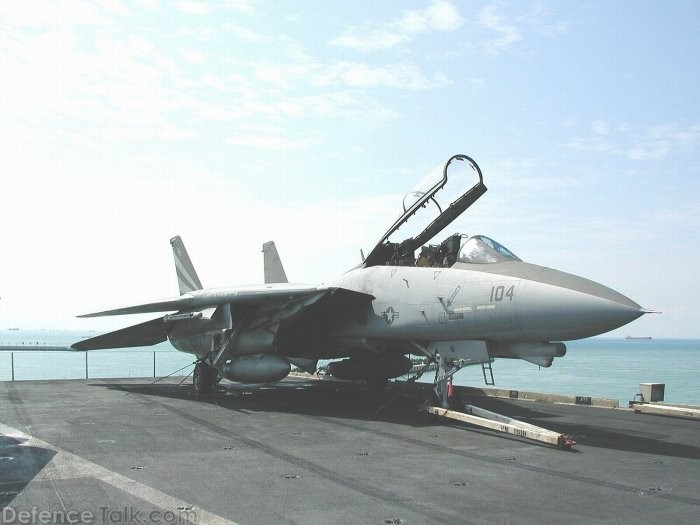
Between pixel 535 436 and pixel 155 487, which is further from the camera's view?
pixel 535 436

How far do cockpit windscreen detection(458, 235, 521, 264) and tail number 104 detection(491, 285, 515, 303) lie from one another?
790 mm

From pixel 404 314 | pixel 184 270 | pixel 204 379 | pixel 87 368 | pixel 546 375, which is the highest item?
pixel 184 270

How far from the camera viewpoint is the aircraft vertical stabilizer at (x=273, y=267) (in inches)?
779

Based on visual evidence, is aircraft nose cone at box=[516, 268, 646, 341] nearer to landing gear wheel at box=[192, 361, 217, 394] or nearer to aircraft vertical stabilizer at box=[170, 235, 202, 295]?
landing gear wheel at box=[192, 361, 217, 394]

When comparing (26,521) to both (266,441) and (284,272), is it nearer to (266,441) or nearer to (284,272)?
(266,441)

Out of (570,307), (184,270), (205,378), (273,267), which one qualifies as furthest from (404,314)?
(184,270)

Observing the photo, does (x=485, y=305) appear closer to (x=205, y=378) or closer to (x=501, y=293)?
(x=501, y=293)

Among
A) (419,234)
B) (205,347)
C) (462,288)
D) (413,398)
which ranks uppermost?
(419,234)

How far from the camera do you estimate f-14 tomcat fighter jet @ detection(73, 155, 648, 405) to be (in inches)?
364

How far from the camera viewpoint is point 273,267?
1988cm

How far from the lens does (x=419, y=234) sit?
42.4 ft

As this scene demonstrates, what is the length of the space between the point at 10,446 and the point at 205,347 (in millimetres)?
8251

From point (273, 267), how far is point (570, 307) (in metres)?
12.4

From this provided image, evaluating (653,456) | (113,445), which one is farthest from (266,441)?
(653,456)
